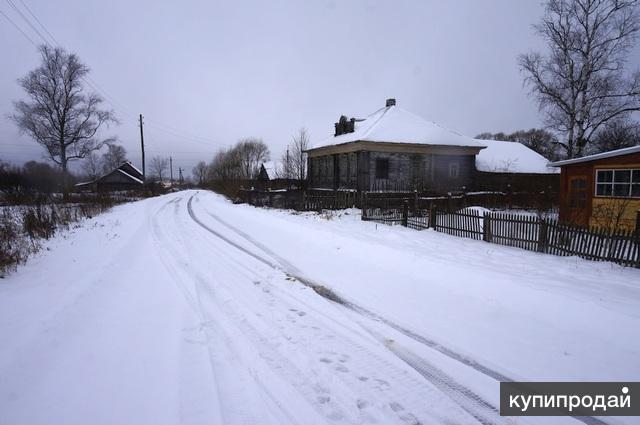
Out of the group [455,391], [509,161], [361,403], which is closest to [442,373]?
[455,391]

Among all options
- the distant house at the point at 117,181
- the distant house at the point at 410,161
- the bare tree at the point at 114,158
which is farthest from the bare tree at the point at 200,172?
the distant house at the point at 410,161

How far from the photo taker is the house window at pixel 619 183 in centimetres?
1270

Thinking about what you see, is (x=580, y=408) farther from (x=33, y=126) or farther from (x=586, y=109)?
(x=33, y=126)

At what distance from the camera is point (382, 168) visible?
24.0 metres

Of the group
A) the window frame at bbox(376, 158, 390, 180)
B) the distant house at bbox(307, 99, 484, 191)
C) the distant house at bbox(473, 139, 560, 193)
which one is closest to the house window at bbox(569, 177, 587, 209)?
the distant house at bbox(307, 99, 484, 191)

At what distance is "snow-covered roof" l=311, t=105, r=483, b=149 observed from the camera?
23764 millimetres

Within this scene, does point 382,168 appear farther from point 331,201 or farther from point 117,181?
point 117,181

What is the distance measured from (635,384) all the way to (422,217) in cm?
1159

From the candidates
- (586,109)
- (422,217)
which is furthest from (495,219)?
(586,109)

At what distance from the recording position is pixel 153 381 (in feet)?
10.5

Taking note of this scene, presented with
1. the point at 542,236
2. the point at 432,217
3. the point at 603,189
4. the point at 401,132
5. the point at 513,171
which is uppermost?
the point at 401,132

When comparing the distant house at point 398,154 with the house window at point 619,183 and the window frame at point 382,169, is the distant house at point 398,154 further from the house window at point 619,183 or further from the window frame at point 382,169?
the house window at point 619,183

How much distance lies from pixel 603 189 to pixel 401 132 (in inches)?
525

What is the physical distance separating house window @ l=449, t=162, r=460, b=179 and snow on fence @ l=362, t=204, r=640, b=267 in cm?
1380
